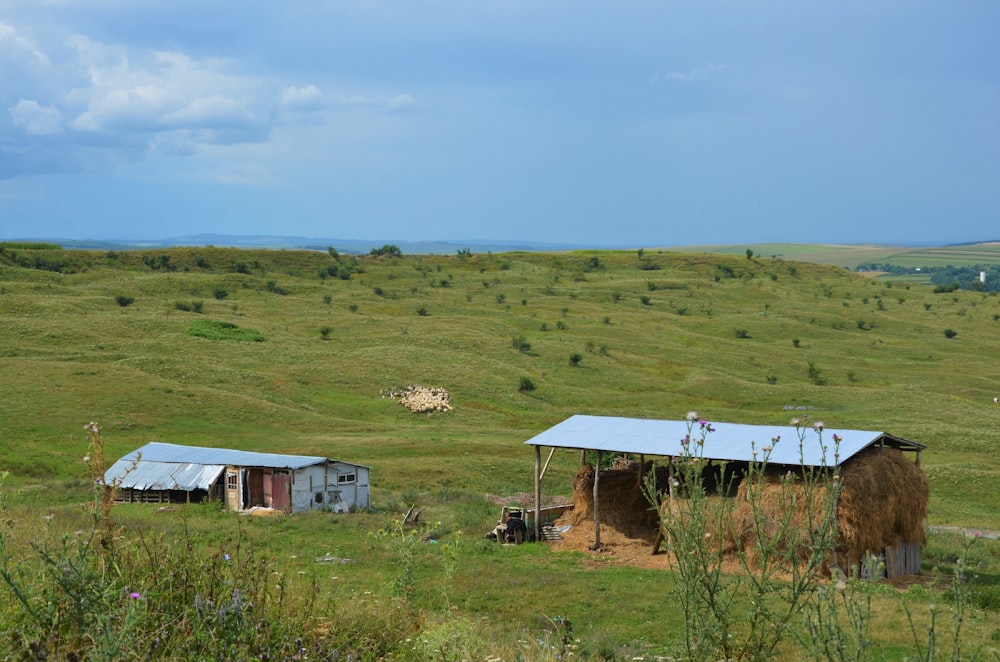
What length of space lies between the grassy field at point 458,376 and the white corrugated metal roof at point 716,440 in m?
3.59

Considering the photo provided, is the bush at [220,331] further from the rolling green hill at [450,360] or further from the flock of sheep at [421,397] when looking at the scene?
the flock of sheep at [421,397]

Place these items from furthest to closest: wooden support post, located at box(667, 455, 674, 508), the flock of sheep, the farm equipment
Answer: the flock of sheep < the farm equipment < wooden support post, located at box(667, 455, 674, 508)

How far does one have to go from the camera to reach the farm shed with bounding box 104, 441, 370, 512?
33.7 meters

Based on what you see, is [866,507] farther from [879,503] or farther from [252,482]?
[252,482]

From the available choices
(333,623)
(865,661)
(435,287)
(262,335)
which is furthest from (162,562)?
(435,287)

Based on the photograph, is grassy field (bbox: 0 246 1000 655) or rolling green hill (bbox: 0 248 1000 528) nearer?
grassy field (bbox: 0 246 1000 655)

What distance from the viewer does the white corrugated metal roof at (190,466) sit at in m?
34.0

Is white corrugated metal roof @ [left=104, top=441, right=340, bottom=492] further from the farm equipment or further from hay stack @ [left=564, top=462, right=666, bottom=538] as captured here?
A: hay stack @ [left=564, top=462, right=666, bottom=538]

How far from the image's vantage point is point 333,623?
8.92m

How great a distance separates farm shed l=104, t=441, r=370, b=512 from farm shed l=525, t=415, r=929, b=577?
8467 mm

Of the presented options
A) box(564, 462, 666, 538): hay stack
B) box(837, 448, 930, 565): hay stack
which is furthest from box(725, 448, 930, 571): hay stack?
box(564, 462, 666, 538): hay stack

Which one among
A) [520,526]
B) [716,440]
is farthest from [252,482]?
[716,440]

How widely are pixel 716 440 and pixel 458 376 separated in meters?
38.2

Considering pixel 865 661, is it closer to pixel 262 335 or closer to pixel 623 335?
pixel 262 335
